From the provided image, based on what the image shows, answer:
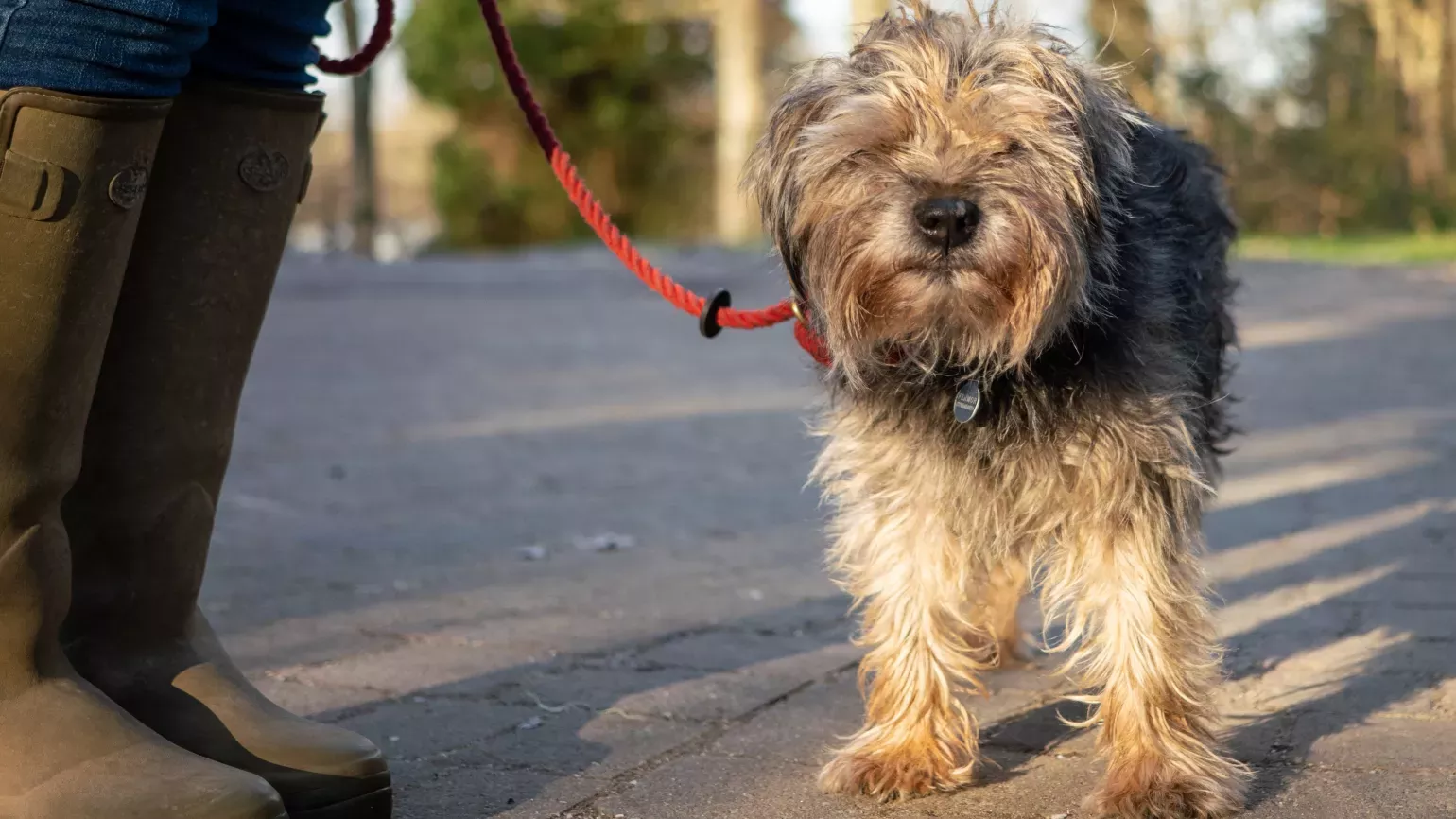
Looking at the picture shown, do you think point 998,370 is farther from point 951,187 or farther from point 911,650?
point 911,650

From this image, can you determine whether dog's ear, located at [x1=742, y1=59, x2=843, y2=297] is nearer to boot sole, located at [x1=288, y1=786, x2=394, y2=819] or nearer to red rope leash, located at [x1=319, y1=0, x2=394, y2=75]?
red rope leash, located at [x1=319, y1=0, x2=394, y2=75]

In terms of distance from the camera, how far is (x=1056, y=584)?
11.0ft

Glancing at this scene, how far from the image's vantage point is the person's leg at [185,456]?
2.83 m

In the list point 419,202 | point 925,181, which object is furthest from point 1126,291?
point 419,202

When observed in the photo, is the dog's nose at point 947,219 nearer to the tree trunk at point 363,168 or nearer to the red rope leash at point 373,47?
the red rope leash at point 373,47

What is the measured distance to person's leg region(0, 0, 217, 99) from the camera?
8.00ft

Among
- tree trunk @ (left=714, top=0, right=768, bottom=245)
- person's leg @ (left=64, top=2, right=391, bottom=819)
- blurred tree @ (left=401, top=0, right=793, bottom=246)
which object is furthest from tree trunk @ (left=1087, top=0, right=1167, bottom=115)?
person's leg @ (left=64, top=2, right=391, bottom=819)

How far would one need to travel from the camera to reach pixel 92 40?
2471mm

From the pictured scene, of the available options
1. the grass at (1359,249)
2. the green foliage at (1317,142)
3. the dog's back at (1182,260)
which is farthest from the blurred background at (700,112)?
the dog's back at (1182,260)

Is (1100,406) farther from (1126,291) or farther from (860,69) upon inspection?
(860,69)

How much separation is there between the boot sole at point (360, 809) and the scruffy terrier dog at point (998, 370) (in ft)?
2.98

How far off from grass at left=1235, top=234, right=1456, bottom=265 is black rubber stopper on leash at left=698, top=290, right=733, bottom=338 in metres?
13.8

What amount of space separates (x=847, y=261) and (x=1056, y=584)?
88 centimetres

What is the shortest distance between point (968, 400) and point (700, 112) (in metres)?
30.6
